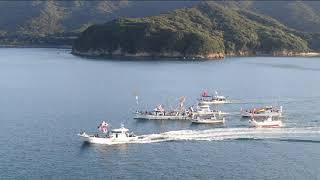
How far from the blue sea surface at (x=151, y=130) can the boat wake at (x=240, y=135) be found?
0.10 m

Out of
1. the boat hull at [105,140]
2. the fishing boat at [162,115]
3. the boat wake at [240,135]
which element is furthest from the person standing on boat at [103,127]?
the fishing boat at [162,115]

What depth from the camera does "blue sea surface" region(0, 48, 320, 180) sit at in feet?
194

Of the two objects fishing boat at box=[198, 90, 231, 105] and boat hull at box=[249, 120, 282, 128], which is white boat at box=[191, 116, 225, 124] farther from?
fishing boat at box=[198, 90, 231, 105]

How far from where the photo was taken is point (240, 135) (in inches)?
2798

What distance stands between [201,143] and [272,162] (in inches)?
349

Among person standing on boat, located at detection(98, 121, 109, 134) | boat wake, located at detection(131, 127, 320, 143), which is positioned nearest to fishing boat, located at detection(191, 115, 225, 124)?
boat wake, located at detection(131, 127, 320, 143)

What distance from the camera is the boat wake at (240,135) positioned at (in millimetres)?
69231

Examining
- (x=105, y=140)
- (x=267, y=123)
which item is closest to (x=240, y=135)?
(x=267, y=123)

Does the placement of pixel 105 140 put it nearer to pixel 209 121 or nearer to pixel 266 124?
pixel 209 121

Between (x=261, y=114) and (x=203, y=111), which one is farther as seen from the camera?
Result: (x=203, y=111)

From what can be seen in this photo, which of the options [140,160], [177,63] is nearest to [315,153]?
[140,160]

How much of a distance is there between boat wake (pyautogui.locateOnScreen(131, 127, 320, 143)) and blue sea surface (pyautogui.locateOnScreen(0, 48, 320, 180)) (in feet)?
0.33

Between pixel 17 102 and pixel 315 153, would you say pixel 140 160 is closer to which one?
pixel 315 153

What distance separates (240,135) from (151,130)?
1037 centimetres
